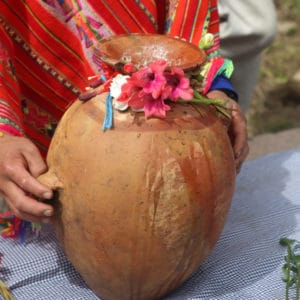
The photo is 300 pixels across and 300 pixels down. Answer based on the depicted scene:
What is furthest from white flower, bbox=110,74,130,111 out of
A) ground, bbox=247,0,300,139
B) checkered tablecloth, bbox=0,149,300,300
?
ground, bbox=247,0,300,139

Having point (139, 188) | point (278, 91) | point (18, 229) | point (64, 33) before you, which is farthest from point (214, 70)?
point (278, 91)

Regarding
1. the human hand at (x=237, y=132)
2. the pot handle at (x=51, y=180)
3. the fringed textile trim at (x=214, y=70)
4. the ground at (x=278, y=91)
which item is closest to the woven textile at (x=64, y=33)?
the fringed textile trim at (x=214, y=70)

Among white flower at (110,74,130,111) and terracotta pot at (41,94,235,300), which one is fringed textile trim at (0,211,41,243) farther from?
white flower at (110,74,130,111)

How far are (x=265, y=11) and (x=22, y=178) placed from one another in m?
1.64

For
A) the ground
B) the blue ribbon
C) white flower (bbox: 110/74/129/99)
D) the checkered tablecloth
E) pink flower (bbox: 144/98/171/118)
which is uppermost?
white flower (bbox: 110/74/129/99)

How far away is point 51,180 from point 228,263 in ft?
1.83

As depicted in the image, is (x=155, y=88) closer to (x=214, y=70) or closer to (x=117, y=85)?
(x=117, y=85)

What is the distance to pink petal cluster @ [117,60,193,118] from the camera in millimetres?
1286

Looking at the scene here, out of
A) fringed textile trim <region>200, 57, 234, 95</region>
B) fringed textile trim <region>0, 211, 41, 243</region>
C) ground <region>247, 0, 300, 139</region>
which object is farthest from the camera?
ground <region>247, 0, 300, 139</region>

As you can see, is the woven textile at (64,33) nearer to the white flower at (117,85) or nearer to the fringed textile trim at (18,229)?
the fringed textile trim at (18,229)

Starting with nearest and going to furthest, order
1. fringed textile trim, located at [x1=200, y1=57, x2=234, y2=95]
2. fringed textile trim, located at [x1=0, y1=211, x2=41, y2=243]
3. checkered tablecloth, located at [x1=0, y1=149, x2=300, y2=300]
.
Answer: checkered tablecloth, located at [x1=0, y1=149, x2=300, y2=300]
fringed textile trim, located at [x1=200, y1=57, x2=234, y2=95]
fringed textile trim, located at [x1=0, y1=211, x2=41, y2=243]

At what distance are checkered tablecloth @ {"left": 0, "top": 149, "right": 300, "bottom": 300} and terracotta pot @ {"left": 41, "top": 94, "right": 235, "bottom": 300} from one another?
18cm

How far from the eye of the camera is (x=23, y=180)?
4.42 ft

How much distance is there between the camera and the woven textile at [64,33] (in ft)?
5.62
